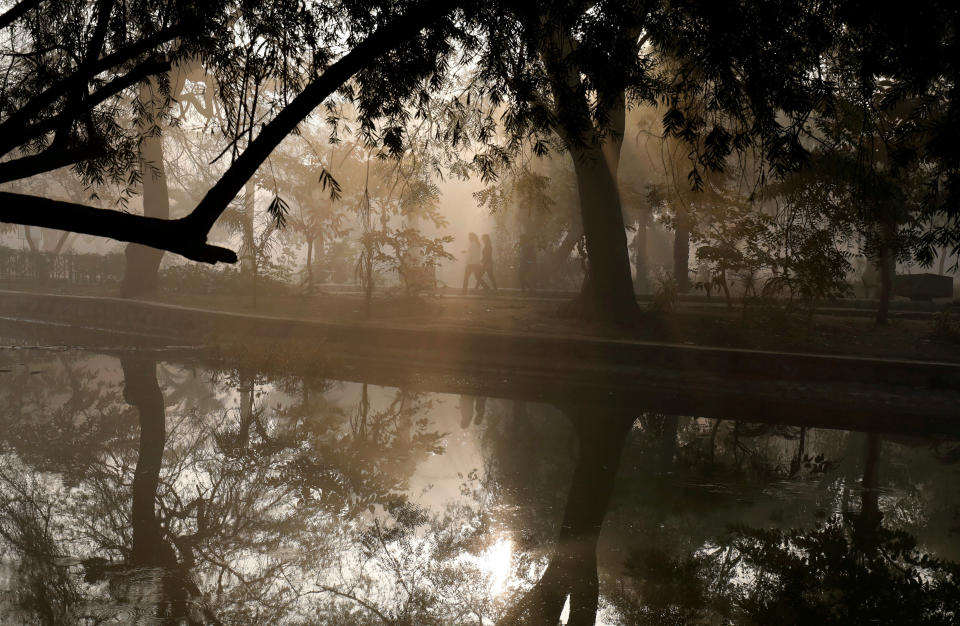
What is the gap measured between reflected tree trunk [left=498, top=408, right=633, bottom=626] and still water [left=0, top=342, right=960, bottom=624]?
2 centimetres

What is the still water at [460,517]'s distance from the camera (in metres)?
4.23

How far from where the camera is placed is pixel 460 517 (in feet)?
18.7

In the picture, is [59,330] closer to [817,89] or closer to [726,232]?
[726,232]

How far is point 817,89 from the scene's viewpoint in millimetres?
6125

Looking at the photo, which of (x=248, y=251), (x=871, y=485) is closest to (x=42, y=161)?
(x=871, y=485)

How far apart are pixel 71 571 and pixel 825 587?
462 cm

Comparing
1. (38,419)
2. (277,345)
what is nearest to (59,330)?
(277,345)

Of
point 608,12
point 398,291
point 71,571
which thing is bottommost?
point 71,571

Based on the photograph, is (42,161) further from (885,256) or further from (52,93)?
(885,256)

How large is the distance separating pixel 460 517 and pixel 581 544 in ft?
3.36

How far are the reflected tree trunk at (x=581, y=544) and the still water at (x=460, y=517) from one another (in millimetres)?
21

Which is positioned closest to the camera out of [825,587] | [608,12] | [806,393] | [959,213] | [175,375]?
[825,587]

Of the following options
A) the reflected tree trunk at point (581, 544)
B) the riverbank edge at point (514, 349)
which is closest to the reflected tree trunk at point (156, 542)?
the reflected tree trunk at point (581, 544)

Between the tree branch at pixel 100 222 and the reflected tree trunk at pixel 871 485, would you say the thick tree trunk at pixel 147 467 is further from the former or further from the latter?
the reflected tree trunk at pixel 871 485
